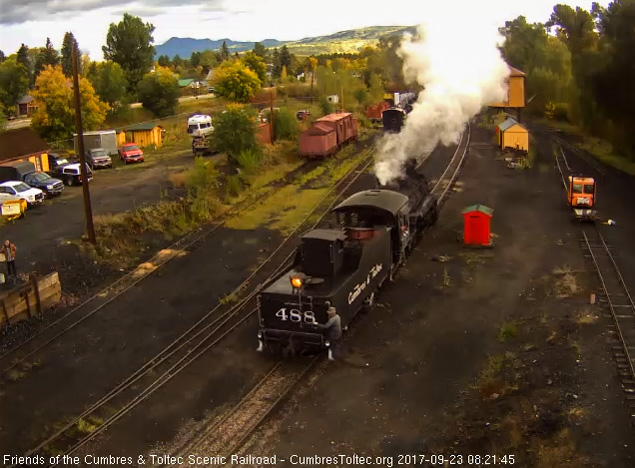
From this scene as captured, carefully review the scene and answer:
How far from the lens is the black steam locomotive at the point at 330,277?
14258 millimetres

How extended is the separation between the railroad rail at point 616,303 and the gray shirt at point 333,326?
6262 mm

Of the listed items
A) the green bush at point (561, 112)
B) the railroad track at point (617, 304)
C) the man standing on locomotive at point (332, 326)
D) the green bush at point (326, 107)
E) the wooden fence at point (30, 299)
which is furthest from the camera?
the green bush at point (561, 112)

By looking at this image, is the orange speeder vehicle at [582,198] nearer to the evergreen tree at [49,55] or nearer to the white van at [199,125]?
the white van at [199,125]

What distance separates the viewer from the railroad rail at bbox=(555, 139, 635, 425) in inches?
534

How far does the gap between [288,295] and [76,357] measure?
20.2ft

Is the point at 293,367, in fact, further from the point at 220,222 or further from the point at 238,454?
the point at 220,222

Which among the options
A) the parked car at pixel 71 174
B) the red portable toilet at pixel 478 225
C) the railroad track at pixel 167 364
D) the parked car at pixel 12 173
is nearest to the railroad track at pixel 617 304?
the red portable toilet at pixel 478 225

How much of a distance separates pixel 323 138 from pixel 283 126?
7.61 m

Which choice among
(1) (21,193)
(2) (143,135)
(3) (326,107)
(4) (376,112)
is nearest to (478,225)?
(1) (21,193)

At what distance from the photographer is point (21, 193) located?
3089 cm

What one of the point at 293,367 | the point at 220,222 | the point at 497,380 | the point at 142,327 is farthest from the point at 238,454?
the point at 220,222

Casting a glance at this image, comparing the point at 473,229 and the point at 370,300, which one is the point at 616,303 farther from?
the point at 370,300

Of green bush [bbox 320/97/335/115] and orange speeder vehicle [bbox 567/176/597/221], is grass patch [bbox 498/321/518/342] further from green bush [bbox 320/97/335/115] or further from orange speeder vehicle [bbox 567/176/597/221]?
green bush [bbox 320/97/335/115]

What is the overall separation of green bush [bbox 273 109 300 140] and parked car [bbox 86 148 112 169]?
43.2 ft
